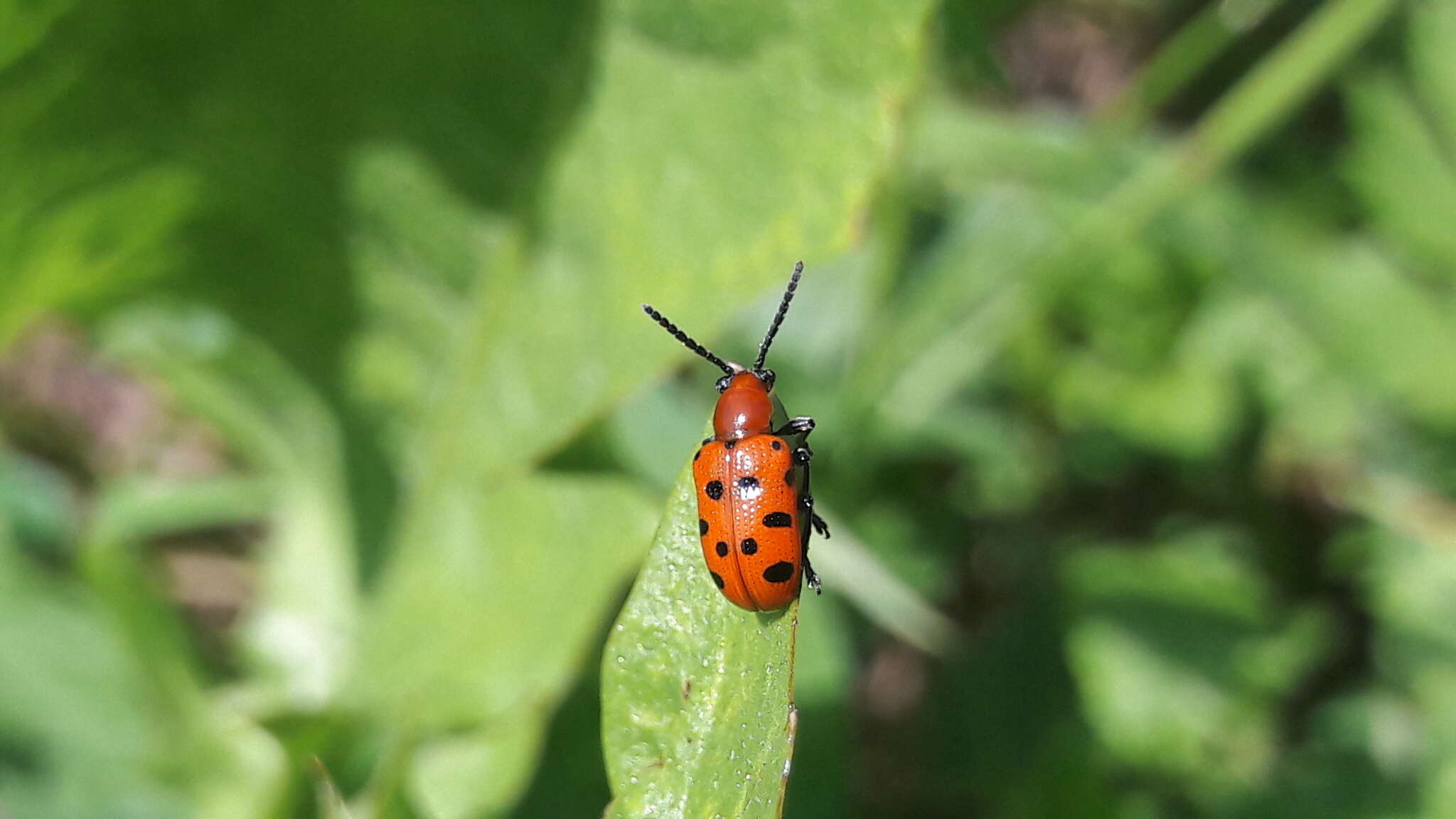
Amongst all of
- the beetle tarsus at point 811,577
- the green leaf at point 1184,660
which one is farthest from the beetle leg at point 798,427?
the green leaf at point 1184,660

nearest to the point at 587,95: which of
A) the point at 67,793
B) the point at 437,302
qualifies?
Answer: the point at 437,302

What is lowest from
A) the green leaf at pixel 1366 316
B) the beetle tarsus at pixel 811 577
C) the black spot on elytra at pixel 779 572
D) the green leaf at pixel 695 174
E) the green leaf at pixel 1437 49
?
the black spot on elytra at pixel 779 572

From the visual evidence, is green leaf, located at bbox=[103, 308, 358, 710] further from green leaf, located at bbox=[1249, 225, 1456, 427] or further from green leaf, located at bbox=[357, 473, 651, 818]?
green leaf, located at bbox=[1249, 225, 1456, 427]

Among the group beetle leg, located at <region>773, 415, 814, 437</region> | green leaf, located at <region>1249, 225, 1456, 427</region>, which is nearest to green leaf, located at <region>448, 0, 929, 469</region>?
beetle leg, located at <region>773, 415, 814, 437</region>

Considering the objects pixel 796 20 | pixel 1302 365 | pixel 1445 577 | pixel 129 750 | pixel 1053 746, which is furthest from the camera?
pixel 1302 365

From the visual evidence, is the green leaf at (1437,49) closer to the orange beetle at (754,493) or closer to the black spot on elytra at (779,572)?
the orange beetle at (754,493)

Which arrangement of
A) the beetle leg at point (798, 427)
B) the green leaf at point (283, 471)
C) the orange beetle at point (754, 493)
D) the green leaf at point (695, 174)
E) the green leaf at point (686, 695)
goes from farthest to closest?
the green leaf at point (283, 471), the beetle leg at point (798, 427), the green leaf at point (695, 174), the orange beetle at point (754, 493), the green leaf at point (686, 695)

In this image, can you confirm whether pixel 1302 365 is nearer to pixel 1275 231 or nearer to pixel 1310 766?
pixel 1275 231
